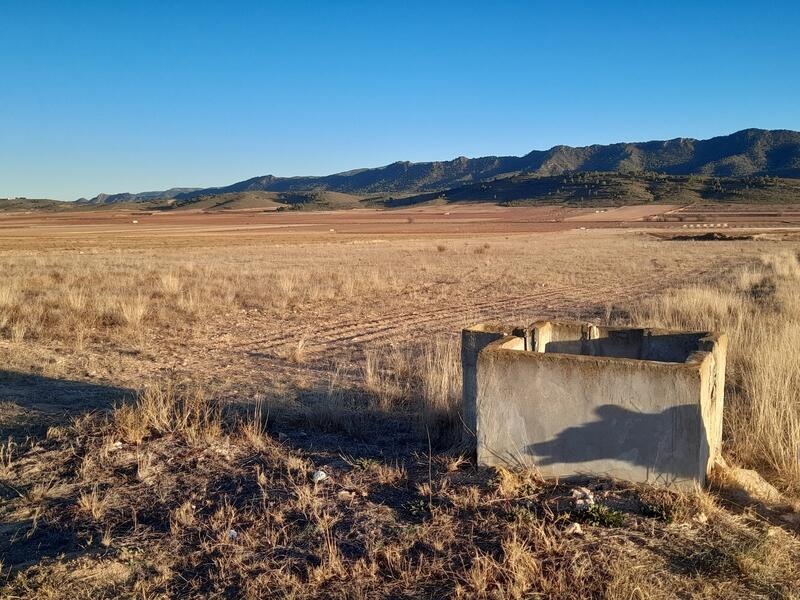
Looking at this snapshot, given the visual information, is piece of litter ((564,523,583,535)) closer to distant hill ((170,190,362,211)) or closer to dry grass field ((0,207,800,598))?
dry grass field ((0,207,800,598))

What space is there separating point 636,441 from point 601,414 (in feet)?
0.91

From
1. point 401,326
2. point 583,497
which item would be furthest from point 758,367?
point 401,326

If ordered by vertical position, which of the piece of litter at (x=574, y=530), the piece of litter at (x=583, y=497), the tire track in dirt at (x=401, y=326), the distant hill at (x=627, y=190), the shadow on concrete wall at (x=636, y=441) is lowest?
the tire track in dirt at (x=401, y=326)

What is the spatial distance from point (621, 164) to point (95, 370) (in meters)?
204

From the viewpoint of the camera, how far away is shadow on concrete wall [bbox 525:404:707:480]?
13.6ft

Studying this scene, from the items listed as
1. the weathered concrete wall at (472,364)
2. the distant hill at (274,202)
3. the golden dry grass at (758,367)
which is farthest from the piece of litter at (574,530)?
the distant hill at (274,202)

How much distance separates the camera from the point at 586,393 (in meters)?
4.32

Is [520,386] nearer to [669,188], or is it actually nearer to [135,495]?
[135,495]

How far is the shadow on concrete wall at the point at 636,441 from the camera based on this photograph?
13.6ft

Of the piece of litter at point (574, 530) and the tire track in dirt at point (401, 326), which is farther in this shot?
the tire track in dirt at point (401, 326)

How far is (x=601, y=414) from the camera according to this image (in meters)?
4.32

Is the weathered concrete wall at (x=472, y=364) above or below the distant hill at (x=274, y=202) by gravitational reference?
below

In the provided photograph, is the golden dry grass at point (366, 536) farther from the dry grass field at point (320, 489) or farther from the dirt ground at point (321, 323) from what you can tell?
the dirt ground at point (321, 323)

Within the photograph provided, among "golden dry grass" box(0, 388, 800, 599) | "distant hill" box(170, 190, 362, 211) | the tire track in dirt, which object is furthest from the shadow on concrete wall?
"distant hill" box(170, 190, 362, 211)
